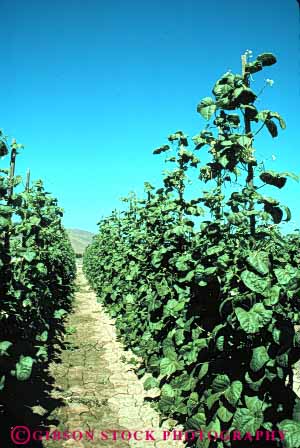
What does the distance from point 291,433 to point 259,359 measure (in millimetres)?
618

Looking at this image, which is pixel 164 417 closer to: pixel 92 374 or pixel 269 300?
pixel 92 374

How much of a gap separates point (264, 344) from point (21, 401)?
11.7 ft

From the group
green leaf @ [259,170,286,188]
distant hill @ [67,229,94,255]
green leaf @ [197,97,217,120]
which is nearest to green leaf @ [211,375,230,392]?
green leaf @ [259,170,286,188]

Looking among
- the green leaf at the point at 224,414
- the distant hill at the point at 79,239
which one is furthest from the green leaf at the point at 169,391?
the distant hill at the point at 79,239

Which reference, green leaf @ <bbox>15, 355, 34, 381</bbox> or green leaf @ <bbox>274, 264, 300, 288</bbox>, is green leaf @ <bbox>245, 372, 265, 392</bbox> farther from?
green leaf @ <bbox>15, 355, 34, 381</bbox>

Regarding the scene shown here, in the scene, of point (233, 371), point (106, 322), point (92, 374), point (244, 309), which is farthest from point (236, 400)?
point (106, 322)

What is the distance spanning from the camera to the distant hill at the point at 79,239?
126 m

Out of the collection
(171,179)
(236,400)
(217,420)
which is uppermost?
(171,179)

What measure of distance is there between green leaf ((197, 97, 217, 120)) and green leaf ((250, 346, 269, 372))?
209 centimetres

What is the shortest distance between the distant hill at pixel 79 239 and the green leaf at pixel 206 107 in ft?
358

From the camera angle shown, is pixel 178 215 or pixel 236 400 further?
pixel 178 215

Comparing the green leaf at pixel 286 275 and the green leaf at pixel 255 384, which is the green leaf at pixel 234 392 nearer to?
the green leaf at pixel 255 384

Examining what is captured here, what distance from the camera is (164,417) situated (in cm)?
501

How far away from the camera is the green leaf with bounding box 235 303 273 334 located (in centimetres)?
310
